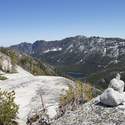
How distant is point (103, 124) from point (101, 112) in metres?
1.94

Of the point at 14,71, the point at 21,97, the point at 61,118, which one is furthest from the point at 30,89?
the point at 14,71

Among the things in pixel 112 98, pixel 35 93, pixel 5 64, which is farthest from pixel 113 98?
pixel 5 64

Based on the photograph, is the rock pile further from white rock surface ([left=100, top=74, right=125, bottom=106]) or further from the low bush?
the low bush

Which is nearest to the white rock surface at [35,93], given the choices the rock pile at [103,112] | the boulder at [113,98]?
the rock pile at [103,112]

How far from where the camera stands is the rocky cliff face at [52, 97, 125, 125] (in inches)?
1086

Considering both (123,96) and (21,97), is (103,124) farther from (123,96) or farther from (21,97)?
(21,97)

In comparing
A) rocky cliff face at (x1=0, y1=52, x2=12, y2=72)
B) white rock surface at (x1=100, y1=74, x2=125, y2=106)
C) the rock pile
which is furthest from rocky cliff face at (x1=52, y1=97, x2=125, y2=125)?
rocky cliff face at (x1=0, y1=52, x2=12, y2=72)

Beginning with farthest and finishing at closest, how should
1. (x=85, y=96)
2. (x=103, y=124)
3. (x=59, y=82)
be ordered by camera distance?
1. (x=59, y=82)
2. (x=85, y=96)
3. (x=103, y=124)

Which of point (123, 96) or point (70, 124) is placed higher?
point (123, 96)

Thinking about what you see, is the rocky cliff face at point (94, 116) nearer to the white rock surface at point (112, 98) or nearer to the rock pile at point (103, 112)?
the rock pile at point (103, 112)

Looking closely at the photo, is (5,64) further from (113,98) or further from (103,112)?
Result: (113,98)

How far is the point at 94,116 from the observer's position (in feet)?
94.6

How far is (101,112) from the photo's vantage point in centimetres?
2905

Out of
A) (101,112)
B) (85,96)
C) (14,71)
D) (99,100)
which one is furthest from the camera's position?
(14,71)
